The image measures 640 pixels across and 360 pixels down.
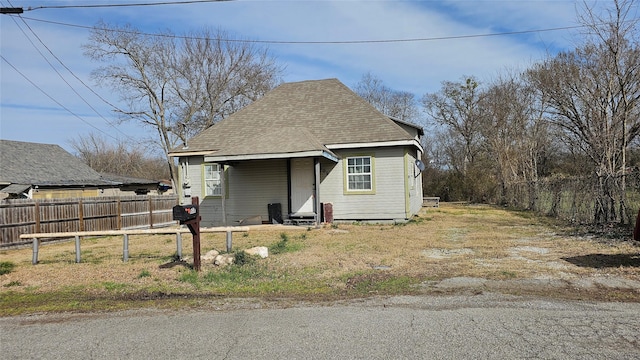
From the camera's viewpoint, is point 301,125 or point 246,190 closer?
point 246,190

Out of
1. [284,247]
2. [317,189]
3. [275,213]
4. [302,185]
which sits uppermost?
[302,185]

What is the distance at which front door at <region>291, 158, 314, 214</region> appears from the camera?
1681 centimetres

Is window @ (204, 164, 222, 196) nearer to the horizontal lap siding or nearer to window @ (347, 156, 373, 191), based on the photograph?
the horizontal lap siding

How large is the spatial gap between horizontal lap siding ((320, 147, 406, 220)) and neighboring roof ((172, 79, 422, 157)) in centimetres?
65

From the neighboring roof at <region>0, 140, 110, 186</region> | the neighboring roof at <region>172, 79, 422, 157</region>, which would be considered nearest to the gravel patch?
the neighboring roof at <region>172, 79, 422, 157</region>

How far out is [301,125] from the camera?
18.5 meters

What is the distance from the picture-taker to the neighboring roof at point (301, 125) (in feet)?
53.0

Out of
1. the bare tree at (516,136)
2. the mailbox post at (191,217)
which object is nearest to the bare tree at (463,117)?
the bare tree at (516,136)

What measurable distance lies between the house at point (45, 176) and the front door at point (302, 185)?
55.1 feet

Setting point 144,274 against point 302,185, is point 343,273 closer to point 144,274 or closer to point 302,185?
point 144,274

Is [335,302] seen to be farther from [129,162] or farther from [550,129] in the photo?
[129,162]

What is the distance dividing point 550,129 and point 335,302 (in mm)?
27120

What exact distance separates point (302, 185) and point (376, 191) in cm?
283

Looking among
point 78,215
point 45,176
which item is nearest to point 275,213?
point 78,215
